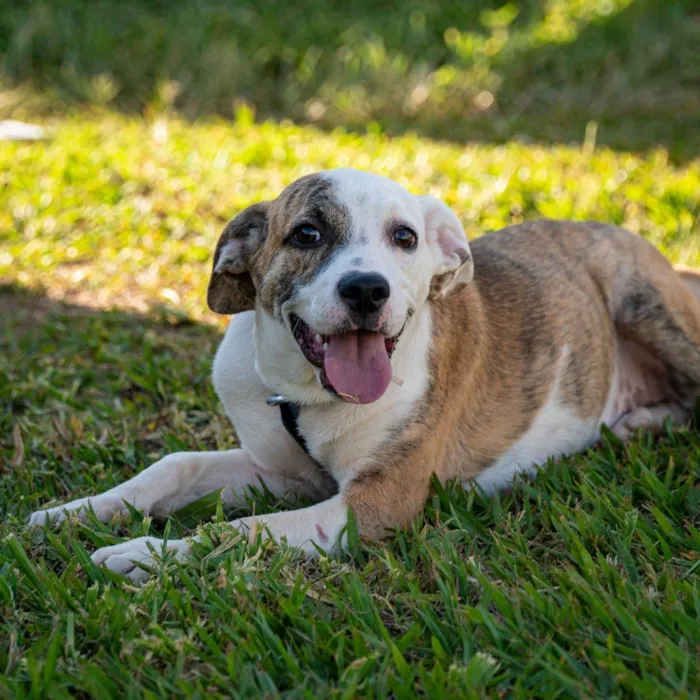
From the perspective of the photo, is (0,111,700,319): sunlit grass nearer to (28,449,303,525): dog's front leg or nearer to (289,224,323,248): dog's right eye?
(28,449,303,525): dog's front leg

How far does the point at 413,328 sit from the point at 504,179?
3.67 meters

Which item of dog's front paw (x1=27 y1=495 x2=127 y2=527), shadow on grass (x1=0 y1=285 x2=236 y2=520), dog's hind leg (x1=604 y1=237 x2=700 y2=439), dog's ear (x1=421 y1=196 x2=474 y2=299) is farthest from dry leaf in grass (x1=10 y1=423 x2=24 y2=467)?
dog's hind leg (x1=604 y1=237 x2=700 y2=439)

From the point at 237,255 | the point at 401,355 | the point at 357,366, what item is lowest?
the point at 401,355

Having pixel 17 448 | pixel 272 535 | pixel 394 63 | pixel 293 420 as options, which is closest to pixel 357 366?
pixel 293 420

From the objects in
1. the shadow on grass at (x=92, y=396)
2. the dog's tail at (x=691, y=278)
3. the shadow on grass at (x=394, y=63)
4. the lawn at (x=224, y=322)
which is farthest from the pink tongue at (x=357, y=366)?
the shadow on grass at (x=394, y=63)

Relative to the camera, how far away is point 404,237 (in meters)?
3.34

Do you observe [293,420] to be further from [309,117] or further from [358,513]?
[309,117]

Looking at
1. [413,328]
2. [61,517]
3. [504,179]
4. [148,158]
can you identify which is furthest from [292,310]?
[148,158]

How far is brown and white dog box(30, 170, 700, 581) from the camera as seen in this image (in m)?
3.18

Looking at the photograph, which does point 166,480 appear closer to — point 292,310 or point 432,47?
point 292,310

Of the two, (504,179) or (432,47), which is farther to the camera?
(432,47)

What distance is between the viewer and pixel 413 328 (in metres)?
3.48

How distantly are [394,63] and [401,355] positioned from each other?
21.7ft

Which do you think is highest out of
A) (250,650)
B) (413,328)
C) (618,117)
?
(413,328)
